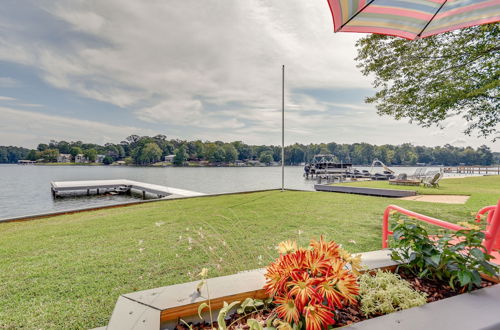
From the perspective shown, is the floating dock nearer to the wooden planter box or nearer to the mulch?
the wooden planter box

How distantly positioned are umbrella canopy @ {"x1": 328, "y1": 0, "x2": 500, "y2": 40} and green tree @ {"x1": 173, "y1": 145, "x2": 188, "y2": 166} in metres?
55.6

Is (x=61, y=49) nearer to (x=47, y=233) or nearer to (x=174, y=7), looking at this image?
(x=174, y=7)

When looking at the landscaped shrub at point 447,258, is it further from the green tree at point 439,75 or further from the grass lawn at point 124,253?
the green tree at point 439,75

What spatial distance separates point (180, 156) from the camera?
54.9 meters

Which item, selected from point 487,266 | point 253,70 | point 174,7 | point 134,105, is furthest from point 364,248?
point 134,105

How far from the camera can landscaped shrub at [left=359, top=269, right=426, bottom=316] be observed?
112 centimetres

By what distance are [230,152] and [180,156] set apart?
12.4 meters

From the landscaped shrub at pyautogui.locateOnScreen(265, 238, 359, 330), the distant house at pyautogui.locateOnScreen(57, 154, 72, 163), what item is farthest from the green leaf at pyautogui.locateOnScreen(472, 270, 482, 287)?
the distant house at pyautogui.locateOnScreen(57, 154, 72, 163)

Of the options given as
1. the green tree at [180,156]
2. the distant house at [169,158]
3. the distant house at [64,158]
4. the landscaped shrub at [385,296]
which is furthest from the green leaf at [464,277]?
the distant house at [64,158]

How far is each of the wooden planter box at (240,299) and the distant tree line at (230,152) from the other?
1746 inches

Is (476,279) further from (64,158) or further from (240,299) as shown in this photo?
(64,158)

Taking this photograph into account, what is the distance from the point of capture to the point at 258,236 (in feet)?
12.7

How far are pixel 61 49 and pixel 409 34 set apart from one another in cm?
1953

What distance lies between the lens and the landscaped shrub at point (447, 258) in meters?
1.25
